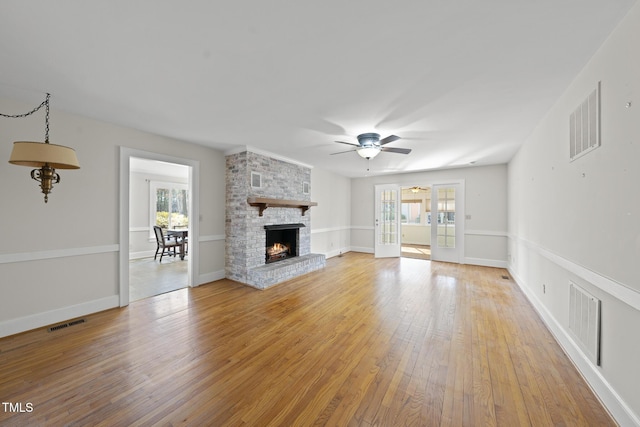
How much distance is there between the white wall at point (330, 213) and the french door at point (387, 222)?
1117 mm

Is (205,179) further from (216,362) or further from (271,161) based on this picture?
(216,362)

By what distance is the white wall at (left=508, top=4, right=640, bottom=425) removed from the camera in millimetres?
1445

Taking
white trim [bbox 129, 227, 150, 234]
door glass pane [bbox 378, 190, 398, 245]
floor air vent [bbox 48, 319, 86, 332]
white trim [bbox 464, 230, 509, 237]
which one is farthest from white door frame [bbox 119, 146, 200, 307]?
white trim [bbox 464, 230, 509, 237]

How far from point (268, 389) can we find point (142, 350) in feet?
4.78

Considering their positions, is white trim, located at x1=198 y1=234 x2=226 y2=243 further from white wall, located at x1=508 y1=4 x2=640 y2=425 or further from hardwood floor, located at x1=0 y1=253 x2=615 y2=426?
white wall, located at x1=508 y1=4 x2=640 y2=425

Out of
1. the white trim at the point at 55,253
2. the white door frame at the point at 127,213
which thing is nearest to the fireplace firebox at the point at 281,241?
the white door frame at the point at 127,213

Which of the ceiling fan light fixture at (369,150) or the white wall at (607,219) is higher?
the ceiling fan light fixture at (369,150)

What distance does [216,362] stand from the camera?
214cm

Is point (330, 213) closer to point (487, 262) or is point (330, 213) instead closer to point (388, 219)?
point (388, 219)

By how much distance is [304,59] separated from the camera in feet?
6.30

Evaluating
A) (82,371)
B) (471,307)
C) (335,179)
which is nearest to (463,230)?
(471,307)

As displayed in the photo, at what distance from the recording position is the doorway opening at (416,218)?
9430 mm

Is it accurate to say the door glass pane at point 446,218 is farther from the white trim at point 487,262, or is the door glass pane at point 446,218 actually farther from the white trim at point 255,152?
the white trim at point 255,152

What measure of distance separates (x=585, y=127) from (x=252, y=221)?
14.7ft
